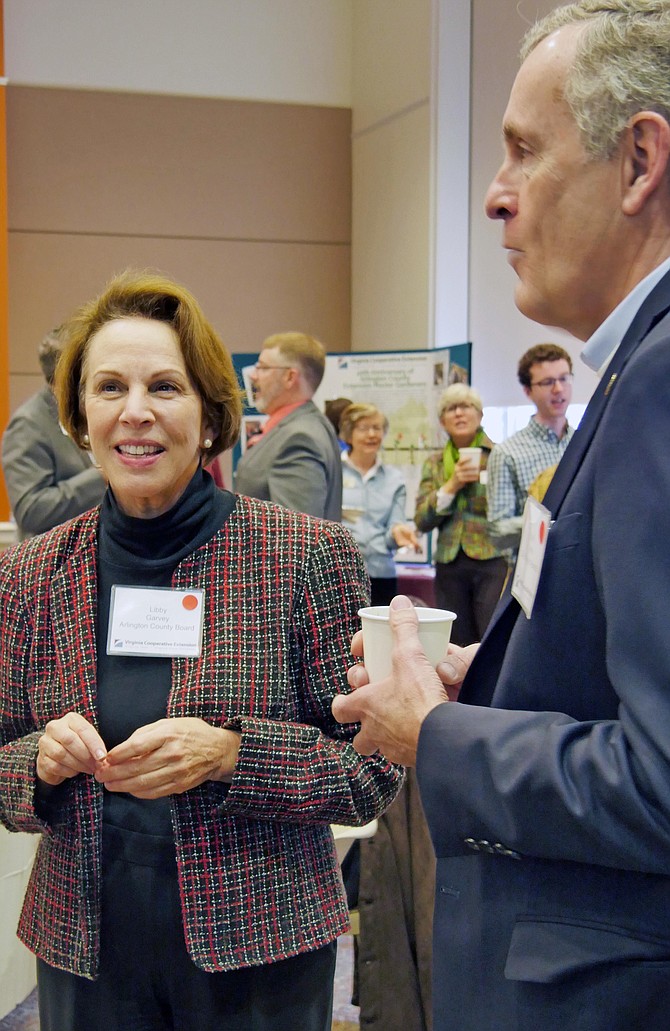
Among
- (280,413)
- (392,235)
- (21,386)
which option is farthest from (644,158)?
(21,386)

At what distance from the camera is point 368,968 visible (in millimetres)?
2035

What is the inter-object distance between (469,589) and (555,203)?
3.86 metres

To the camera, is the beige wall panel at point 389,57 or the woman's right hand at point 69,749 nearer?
the woman's right hand at point 69,749

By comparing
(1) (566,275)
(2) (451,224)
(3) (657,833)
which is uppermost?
(2) (451,224)

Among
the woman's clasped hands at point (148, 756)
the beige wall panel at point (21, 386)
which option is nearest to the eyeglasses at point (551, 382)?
the woman's clasped hands at point (148, 756)

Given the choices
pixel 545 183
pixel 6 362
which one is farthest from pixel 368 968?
pixel 6 362

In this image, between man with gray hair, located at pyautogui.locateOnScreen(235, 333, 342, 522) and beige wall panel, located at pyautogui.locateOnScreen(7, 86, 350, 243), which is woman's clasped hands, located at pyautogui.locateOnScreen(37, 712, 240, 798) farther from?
beige wall panel, located at pyautogui.locateOnScreen(7, 86, 350, 243)

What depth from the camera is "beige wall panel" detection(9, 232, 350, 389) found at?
7156 mm

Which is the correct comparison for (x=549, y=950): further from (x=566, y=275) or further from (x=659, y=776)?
(x=566, y=275)

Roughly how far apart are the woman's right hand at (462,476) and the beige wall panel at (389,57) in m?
2.97

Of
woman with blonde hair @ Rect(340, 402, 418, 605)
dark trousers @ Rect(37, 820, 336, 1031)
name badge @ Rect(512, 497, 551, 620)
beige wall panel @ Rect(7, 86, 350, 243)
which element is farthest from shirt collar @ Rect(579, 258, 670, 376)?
beige wall panel @ Rect(7, 86, 350, 243)

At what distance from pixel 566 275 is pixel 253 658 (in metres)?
0.75

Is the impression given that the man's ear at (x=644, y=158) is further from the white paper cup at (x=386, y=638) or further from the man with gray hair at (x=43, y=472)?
the man with gray hair at (x=43, y=472)

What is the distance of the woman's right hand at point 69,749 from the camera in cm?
133
